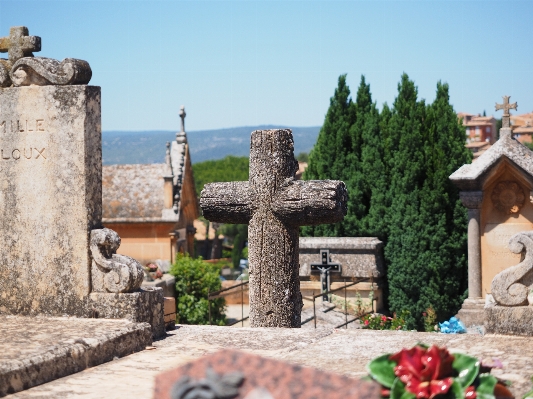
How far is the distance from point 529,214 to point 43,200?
9599 millimetres

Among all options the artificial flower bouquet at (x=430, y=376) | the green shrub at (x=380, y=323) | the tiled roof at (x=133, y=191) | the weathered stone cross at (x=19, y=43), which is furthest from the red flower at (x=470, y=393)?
the tiled roof at (x=133, y=191)

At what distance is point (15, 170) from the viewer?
283 inches

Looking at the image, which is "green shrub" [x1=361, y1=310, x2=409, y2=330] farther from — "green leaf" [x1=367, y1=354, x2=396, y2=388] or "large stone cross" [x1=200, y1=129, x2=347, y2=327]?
"green leaf" [x1=367, y1=354, x2=396, y2=388]

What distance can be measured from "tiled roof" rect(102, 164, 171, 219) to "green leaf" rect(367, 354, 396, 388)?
24969mm

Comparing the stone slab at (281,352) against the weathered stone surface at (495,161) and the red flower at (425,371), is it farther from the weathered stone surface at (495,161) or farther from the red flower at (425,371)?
the weathered stone surface at (495,161)

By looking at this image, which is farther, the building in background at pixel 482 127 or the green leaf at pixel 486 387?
the building in background at pixel 482 127

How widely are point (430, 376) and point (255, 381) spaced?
104cm

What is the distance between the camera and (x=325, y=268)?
15109 mm

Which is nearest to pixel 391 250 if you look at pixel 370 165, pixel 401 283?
pixel 401 283

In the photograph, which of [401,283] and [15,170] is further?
[401,283]

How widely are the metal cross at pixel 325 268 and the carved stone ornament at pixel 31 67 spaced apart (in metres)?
8.51

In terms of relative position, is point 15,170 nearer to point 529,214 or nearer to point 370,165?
point 529,214

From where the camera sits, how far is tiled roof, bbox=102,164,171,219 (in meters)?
28.7

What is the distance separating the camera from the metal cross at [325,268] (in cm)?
1494
